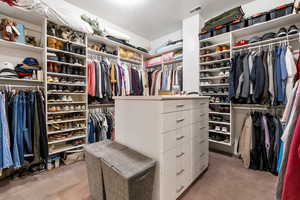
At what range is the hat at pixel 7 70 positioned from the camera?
1.74 m

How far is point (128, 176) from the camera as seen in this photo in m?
0.92

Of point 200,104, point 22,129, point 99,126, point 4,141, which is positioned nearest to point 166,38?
point 200,104

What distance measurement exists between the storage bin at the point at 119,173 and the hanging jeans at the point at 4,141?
110 cm

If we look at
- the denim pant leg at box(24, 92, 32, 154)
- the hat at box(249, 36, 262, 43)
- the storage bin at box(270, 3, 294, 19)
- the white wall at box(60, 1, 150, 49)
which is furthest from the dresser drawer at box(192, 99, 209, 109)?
the white wall at box(60, 1, 150, 49)

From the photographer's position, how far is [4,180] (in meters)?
1.77

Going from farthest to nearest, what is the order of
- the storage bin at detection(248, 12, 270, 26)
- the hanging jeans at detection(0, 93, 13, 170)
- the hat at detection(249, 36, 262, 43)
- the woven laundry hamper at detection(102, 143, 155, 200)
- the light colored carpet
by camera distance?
the hat at detection(249, 36, 262, 43), the storage bin at detection(248, 12, 270, 26), the hanging jeans at detection(0, 93, 13, 170), the light colored carpet, the woven laundry hamper at detection(102, 143, 155, 200)

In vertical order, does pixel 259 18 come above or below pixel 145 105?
above

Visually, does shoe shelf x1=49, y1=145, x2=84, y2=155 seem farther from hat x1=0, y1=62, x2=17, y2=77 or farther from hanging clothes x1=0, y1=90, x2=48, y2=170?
hat x1=0, y1=62, x2=17, y2=77

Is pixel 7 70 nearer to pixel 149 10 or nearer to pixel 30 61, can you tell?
pixel 30 61

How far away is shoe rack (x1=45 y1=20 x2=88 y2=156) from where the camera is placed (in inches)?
80.4

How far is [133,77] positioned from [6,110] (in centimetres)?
213

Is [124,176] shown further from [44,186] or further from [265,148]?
[265,148]

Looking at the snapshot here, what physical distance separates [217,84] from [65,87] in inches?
109

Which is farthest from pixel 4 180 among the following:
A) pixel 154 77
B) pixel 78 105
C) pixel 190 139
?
pixel 154 77
